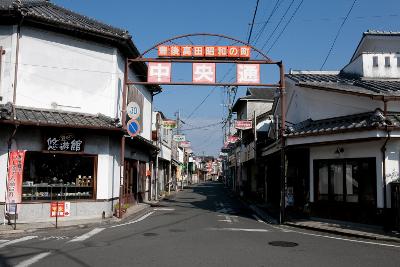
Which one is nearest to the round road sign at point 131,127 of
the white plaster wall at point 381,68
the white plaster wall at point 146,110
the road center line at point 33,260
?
the white plaster wall at point 146,110

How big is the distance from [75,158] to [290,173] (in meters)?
12.6

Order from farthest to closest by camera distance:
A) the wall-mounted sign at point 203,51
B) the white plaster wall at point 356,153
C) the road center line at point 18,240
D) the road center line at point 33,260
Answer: the wall-mounted sign at point 203,51 → the white plaster wall at point 356,153 → the road center line at point 18,240 → the road center line at point 33,260

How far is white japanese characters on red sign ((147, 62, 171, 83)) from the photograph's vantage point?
2016 cm

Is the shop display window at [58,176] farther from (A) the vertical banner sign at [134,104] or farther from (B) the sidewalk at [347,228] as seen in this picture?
(B) the sidewalk at [347,228]

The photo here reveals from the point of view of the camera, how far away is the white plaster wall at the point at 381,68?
2169 centimetres

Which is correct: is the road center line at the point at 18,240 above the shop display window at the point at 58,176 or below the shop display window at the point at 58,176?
below

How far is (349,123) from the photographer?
1683cm

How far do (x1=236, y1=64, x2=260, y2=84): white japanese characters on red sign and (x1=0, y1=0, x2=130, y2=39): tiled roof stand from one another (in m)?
5.81

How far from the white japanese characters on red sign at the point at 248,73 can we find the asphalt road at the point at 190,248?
748cm

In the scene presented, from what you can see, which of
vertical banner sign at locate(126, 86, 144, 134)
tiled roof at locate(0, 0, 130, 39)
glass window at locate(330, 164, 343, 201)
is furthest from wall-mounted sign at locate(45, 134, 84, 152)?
glass window at locate(330, 164, 343, 201)

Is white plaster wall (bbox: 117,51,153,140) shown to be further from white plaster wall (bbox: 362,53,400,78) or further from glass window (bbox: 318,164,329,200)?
white plaster wall (bbox: 362,53,400,78)

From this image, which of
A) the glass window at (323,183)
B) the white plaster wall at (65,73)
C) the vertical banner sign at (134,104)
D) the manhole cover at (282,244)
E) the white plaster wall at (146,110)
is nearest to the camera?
the manhole cover at (282,244)

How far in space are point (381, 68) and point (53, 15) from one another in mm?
16898

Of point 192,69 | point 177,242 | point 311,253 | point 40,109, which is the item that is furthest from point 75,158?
point 311,253
